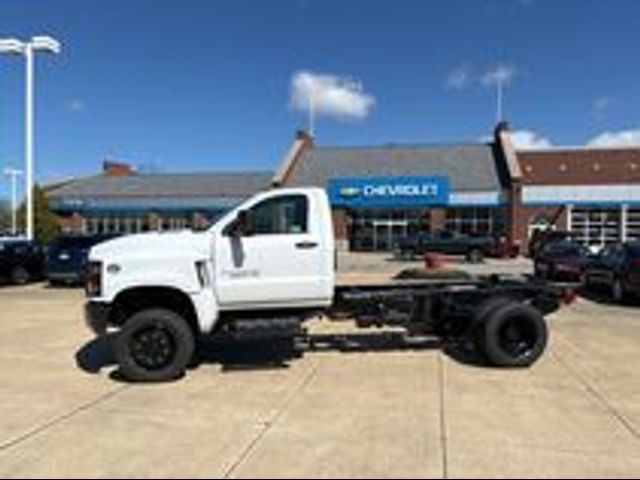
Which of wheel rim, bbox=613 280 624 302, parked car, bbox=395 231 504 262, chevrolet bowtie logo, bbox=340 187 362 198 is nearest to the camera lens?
wheel rim, bbox=613 280 624 302

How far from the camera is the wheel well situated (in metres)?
9.47

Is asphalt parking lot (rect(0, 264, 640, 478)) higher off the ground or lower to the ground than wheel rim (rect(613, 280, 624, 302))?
lower

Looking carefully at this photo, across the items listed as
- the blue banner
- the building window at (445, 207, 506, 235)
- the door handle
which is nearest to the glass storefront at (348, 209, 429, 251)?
the blue banner

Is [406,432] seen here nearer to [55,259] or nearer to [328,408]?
[328,408]

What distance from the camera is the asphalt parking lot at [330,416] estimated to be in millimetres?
6070

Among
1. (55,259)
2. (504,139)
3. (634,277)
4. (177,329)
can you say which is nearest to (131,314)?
(177,329)

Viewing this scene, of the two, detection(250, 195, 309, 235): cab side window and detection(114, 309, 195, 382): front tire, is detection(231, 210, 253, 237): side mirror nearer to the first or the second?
detection(250, 195, 309, 235): cab side window

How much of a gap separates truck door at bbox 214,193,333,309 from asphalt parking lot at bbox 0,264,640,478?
969mm

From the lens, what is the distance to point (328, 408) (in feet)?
25.6

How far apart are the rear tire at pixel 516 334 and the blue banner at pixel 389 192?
3972 centimetres

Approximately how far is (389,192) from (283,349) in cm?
3960

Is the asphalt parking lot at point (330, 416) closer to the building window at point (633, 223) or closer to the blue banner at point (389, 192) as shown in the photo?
the building window at point (633, 223)

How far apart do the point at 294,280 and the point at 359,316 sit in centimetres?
138

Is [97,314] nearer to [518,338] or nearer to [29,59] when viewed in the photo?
[518,338]
